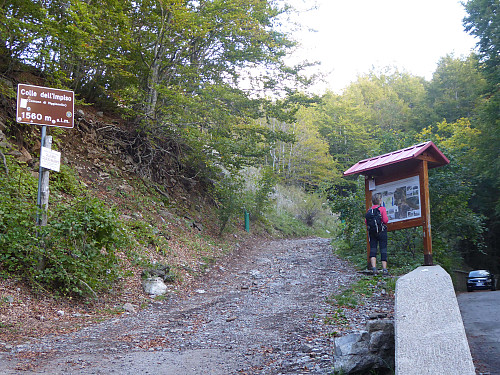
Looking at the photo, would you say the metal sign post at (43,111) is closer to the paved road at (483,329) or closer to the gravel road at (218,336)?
the gravel road at (218,336)

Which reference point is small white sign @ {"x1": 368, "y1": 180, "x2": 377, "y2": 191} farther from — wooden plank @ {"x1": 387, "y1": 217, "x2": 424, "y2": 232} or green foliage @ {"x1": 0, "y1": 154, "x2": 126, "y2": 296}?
green foliage @ {"x1": 0, "y1": 154, "x2": 126, "y2": 296}

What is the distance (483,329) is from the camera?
554 centimetres

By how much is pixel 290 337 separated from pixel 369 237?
4.83 metres

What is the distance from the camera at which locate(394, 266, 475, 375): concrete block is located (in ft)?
8.56

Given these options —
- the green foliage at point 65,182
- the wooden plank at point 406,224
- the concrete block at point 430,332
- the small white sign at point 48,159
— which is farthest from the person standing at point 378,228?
the green foliage at point 65,182

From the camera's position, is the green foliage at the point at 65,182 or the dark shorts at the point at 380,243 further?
the green foliage at the point at 65,182

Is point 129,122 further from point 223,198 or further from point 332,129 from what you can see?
point 332,129

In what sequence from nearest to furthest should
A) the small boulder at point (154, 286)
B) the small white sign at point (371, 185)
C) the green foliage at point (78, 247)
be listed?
the green foliage at point (78, 247) < the small boulder at point (154, 286) < the small white sign at point (371, 185)

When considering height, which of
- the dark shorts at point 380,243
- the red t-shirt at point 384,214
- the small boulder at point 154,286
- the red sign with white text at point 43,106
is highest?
the red sign with white text at point 43,106

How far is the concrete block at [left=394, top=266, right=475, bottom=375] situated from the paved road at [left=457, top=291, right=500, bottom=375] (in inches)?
35.6

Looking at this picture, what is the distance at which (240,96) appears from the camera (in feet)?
55.8

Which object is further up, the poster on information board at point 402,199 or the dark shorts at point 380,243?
the poster on information board at point 402,199

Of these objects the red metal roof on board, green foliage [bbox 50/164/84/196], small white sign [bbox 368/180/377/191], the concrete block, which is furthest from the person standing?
green foliage [bbox 50/164/84/196]

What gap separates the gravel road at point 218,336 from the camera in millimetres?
4230
